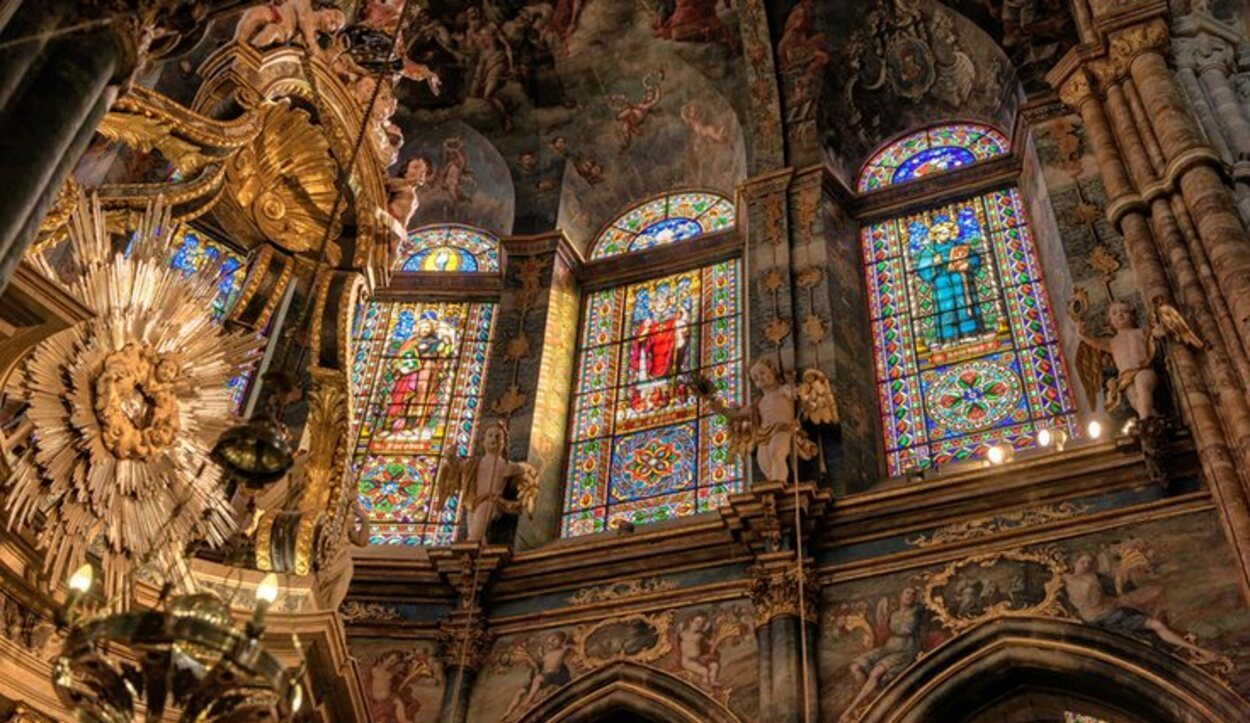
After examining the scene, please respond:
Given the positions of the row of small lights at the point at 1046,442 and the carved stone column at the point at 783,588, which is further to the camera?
the row of small lights at the point at 1046,442

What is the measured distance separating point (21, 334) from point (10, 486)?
886 mm

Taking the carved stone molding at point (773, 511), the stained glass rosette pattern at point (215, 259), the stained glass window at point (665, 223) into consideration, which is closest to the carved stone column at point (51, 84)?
the stained glass rosette pattern at point (215, 259)

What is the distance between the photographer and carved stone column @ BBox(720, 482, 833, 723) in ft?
30.7

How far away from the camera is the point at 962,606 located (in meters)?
9.54

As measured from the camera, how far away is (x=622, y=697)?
10078 mm

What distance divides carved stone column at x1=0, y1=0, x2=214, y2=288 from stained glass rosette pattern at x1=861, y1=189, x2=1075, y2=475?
7639mm

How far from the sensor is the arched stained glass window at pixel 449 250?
14984mm

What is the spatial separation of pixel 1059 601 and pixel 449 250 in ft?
27.7

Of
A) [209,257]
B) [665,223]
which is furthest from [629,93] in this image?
[209,257]

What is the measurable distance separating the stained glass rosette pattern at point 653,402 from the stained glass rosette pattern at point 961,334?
4.97ft

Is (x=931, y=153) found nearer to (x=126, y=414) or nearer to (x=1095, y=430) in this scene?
(x=1095, y=430)

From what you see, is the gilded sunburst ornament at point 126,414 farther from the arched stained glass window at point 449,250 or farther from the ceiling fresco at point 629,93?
the ceiling fresco at point 629,93

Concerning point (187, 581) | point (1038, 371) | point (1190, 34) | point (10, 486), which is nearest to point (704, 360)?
point (1038, 371)

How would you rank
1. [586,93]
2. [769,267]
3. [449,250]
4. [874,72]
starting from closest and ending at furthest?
[769,267] → [874,72] → [449,250] → [586,93]
